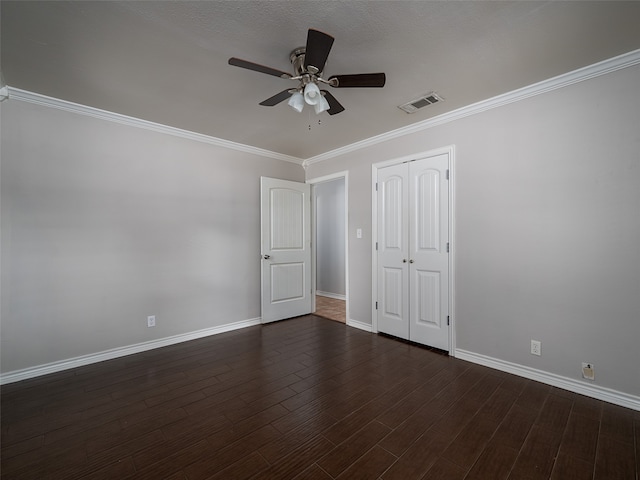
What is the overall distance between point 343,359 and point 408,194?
2040 mm

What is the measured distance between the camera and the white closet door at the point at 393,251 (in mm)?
3434

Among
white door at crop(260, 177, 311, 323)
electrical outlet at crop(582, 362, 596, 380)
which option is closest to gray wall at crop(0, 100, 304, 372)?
white door at crop(260, 177, 311, 323)

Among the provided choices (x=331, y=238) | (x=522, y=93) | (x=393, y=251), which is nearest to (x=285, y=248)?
(x=393, y=251)

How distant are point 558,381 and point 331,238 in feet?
15.0

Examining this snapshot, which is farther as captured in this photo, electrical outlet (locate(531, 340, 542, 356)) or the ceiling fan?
electrical outlet (locate(531, 340, 542, 356))

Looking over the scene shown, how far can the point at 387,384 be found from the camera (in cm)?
243

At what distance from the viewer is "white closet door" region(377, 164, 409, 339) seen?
3.43 meters

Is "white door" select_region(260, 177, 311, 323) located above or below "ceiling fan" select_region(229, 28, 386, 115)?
below

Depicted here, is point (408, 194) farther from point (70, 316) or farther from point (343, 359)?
point (70, 316)

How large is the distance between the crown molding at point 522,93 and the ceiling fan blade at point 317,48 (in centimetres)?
183

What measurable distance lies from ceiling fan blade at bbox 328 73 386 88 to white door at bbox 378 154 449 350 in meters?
1.54

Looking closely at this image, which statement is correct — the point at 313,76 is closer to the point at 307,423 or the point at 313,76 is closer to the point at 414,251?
the point at 414,251

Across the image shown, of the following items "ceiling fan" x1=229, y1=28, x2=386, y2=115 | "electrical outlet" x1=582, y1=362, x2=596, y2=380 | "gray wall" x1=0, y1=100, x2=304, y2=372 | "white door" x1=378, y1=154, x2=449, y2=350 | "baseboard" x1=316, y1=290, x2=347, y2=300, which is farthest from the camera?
"baseboard" x1=316, y1=290, x2=347, y2=300

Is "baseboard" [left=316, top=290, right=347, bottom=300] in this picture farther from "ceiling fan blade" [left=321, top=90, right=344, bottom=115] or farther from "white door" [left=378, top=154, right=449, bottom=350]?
"ceiling fan blade" [left=321, top=90, right=344, bottom=115]
